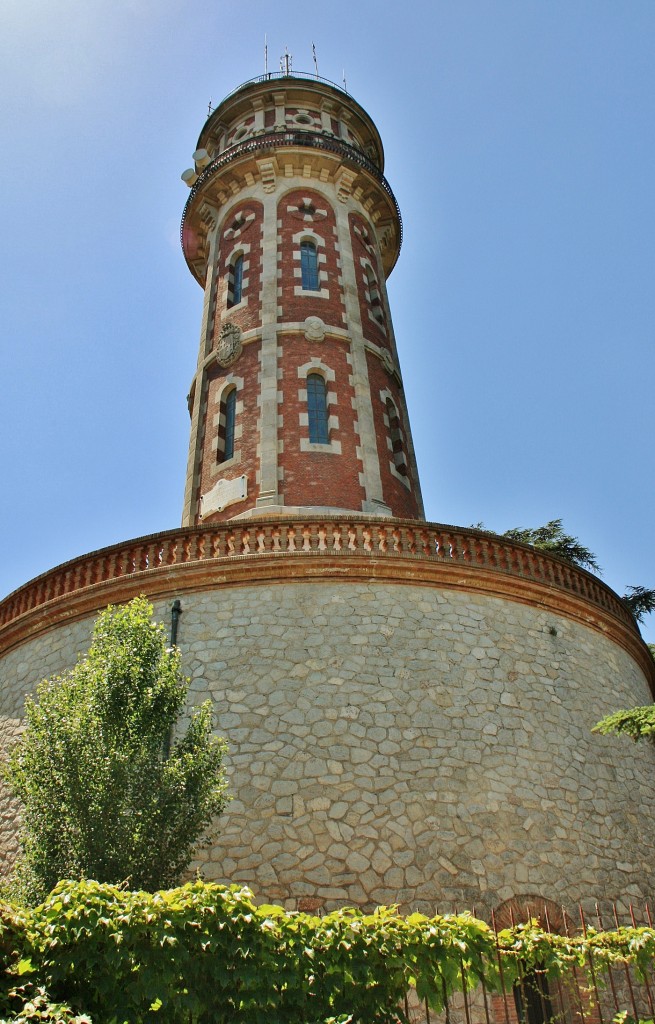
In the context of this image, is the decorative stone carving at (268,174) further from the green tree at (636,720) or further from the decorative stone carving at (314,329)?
the green tree at (636,720)

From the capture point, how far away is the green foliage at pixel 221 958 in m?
5.39

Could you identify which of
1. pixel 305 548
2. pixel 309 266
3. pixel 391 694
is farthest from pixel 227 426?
pixel 391 694

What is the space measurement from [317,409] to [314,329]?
2.46 metres

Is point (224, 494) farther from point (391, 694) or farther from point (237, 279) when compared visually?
point (391, 694)

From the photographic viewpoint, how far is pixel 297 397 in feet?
64.0

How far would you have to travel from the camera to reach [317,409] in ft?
64.1

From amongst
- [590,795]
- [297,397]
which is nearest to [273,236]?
[297,397]

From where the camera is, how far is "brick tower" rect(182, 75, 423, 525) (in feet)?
60.7

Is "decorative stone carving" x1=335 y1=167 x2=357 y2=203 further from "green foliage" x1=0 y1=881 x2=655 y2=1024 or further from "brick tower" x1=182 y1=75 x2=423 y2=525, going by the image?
"green foliage" x1=0 y1=881 x2=655 y2=1024

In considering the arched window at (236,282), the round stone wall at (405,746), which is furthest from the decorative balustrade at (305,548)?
the arched window at (236,282)

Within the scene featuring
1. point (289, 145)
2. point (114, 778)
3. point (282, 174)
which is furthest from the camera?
point (282, 174)

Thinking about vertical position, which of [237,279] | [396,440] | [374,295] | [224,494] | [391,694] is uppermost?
[237,279]

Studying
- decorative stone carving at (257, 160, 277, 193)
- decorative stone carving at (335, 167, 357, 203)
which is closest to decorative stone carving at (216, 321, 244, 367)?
decorative stone carving at (257, 160, 277, 193)

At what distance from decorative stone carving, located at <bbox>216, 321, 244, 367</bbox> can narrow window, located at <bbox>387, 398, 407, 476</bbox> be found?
4.20 metres
